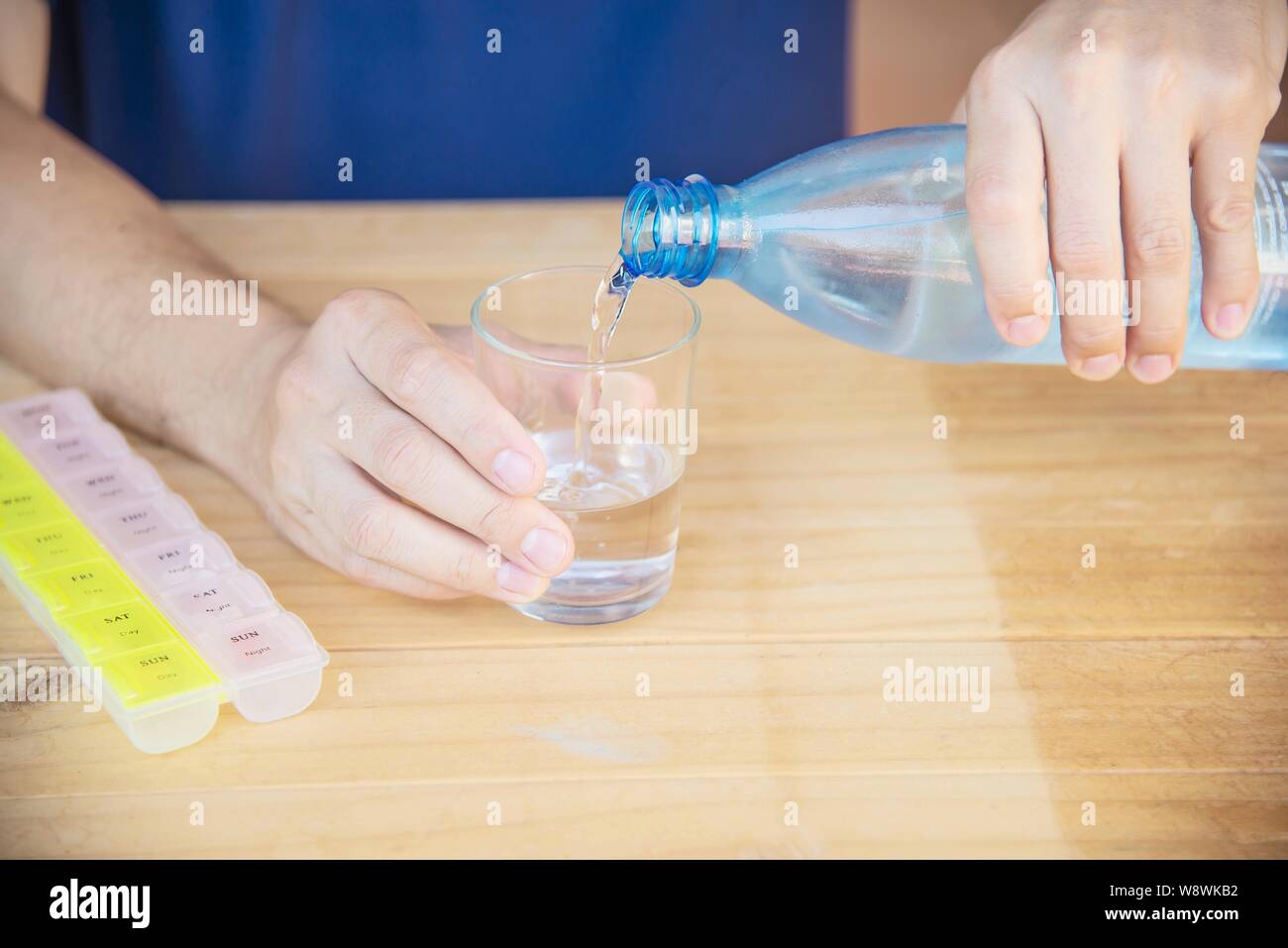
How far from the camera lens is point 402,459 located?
0.73 metres

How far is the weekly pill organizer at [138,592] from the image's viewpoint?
2.16 feet

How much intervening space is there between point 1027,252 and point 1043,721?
26 cm

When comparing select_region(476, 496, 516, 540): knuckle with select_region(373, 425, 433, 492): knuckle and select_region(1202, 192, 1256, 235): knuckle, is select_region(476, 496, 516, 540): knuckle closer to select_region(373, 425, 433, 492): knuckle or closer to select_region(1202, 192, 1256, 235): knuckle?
select_region(373, 425, 433, 492): knuckle

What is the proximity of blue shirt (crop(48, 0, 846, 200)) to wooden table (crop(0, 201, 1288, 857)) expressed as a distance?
1.72ft

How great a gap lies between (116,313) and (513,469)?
45 centimetres

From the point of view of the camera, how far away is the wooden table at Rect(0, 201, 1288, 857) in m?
0.62

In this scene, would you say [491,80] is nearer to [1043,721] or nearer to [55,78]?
[55,78]

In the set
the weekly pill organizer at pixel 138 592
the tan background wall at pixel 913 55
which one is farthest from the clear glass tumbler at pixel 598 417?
the tan background wall at pixel 913 55

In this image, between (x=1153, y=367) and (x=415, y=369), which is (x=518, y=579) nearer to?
(x=415, y=369)

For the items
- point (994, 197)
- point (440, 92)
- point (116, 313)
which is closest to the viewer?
point (994, 197)

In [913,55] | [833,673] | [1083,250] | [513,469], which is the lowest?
[833,673]

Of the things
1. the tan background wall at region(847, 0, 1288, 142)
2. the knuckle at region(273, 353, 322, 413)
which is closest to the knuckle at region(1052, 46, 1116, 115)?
the knuckle at region(273, 353, 322, 413)

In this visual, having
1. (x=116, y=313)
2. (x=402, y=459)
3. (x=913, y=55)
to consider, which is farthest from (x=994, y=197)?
(x=913, y=55)

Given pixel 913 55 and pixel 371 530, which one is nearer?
pixel 371 530
